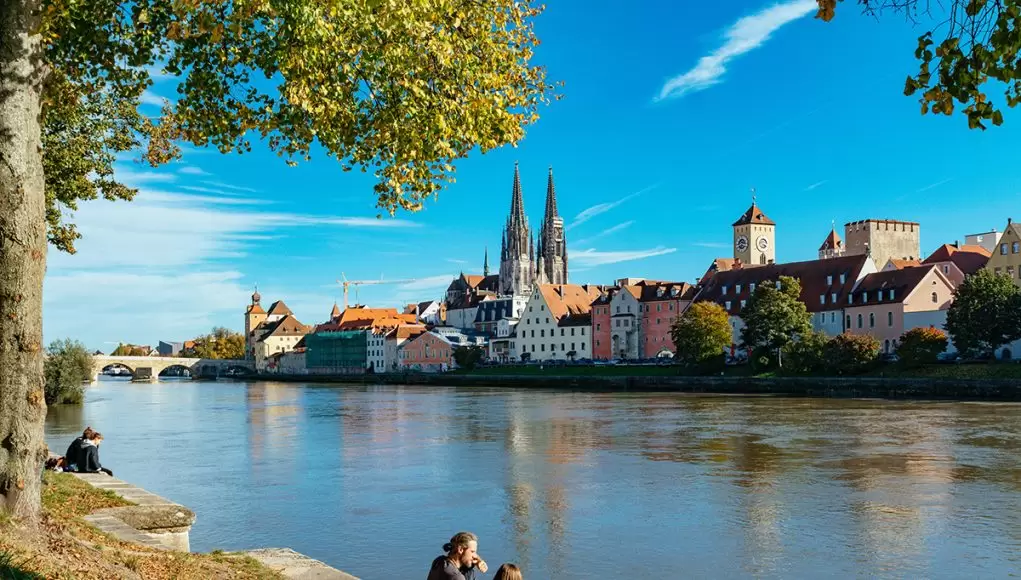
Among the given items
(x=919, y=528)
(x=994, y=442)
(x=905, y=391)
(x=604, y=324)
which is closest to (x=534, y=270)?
(x=604, y=324)

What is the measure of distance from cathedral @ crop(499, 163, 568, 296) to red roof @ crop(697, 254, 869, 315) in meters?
77.1

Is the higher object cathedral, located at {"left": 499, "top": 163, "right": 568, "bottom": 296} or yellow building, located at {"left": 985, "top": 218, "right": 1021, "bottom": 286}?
cathedral, located at {"left": 499, "top": 163, "right": 568, "bottom": 296}

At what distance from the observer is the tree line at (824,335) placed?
5516 centimetres

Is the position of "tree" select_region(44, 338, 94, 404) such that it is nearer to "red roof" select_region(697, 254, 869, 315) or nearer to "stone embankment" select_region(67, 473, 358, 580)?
"stone embankment" select_region(67, 473, 358, 580)

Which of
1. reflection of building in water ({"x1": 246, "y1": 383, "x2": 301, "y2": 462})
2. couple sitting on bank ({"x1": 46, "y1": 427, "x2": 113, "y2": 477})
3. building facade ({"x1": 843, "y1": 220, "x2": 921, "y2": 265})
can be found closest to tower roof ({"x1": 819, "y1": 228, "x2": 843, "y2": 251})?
building facade ({"x1": 843, "y1": 220, "x2": 921, "y2": 265})

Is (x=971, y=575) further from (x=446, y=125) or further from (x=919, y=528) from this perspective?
(x=446, y=125)

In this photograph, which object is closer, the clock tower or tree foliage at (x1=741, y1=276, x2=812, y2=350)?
tree foliage at (x1=741, y1=276, x2=812, y2=350)

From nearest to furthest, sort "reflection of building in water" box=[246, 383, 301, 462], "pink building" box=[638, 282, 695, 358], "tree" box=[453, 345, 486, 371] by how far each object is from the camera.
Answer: "reflection of building in water" box=[246, 383, 301, 462], "pink building" box=[638, 282, 695, 358], "tree" box=[453, 345, 486, 371]


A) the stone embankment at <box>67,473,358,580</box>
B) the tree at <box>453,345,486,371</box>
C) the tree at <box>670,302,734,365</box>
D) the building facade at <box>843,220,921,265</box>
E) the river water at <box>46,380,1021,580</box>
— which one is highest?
the building facade at <box>843,220,921,265</box>

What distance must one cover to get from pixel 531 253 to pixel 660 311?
7629cm

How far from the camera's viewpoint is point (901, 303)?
7025 centimetres

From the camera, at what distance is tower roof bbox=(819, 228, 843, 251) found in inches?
4540

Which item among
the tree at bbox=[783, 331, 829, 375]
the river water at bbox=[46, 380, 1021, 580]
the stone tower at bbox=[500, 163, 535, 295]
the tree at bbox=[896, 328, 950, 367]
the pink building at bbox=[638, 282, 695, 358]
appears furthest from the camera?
the stone tower at bbox=[500, 163, 535, 295]

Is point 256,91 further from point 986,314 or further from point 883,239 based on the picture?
point 883,239
